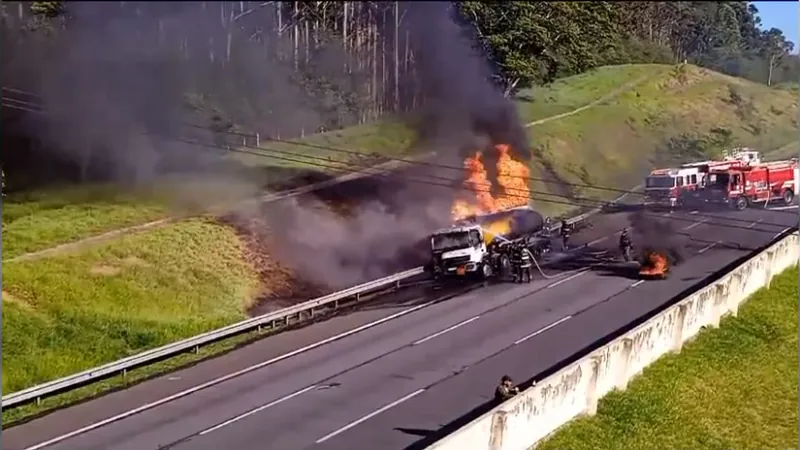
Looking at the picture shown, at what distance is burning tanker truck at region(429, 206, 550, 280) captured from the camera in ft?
84.5

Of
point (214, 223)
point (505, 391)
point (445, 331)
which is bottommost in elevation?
point (445, 331)

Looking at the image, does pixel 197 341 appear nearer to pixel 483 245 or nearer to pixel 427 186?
pixel 483 245

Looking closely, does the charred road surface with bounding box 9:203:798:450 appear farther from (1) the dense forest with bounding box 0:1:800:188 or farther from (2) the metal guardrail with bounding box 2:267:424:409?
(1) the dense forest with bounding box 0:1:800:188

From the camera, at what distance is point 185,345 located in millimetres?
20219

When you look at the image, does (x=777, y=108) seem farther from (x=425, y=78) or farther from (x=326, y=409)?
(x=326, y=409)

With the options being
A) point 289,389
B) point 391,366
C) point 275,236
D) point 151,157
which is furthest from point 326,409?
point 151,157

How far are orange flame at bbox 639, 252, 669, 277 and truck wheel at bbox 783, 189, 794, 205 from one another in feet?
12.1

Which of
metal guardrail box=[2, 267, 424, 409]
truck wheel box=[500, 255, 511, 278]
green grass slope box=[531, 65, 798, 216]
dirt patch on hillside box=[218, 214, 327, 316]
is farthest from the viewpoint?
truck wheel box=[500, 255, 511, 278]

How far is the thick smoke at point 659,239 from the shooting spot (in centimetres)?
2483

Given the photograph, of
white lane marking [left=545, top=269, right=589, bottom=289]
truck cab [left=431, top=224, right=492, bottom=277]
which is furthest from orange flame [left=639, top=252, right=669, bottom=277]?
truck cab [left=431, top=224, right=492, bottom=277]

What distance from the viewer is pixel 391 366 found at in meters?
19.6

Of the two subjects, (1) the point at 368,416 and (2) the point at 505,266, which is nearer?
(1) the point at 368,416

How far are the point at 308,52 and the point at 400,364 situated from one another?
14.6 meters

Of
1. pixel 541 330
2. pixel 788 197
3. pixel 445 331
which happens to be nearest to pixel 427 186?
pixel 445 331
